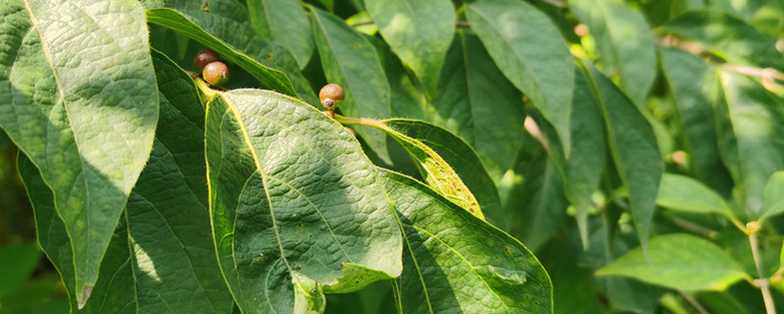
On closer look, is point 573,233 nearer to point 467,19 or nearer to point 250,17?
point 467,19

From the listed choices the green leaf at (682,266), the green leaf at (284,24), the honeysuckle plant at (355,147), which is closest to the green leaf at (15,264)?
the honeysuckle plant at (355,147)

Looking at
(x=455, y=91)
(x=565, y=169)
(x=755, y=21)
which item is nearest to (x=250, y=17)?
(x=455, y=91)

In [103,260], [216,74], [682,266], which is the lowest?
[682,266]

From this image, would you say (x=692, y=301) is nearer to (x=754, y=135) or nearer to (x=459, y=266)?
(x=754, y=135)

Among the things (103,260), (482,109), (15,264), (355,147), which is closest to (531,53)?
Answer: (482,109)

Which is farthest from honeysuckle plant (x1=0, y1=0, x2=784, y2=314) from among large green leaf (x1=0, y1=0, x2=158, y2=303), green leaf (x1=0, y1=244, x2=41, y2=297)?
green leaf (x1=0, y1=244, x2=41, y2=297)

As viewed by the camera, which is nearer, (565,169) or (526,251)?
(526,251)

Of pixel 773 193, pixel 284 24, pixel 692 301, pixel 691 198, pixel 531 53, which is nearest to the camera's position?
pixel 284 24

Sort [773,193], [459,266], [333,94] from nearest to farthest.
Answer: [459,266], [333,94], [773,193]
